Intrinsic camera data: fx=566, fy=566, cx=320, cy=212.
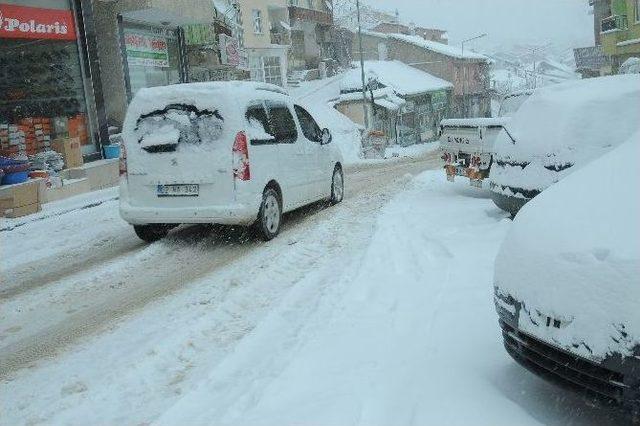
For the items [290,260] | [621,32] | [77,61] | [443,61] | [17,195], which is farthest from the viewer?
[443,61]

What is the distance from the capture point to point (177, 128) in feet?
22.9

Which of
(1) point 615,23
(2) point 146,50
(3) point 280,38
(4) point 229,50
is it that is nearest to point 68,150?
(2) point 146,50

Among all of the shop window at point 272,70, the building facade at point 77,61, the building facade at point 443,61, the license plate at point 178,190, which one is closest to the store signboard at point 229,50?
the building facade at point 77,61

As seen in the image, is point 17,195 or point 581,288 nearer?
point 581,288

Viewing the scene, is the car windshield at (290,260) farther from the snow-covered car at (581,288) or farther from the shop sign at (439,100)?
the shop sign at (439,100)

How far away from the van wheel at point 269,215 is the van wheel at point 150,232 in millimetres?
1545

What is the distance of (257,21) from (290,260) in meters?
36.7

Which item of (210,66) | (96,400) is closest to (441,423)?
(96,400)

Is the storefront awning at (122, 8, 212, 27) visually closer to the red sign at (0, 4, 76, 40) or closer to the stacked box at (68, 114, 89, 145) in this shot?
the red sign at (0, 4, 76, 40)

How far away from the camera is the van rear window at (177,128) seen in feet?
22.6

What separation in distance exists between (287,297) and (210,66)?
72.1 feet

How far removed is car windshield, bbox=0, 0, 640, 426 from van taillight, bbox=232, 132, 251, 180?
3 cm

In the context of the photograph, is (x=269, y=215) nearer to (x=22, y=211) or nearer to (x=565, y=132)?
(x=565, y=132)

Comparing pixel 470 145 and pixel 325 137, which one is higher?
pixel 325 137
